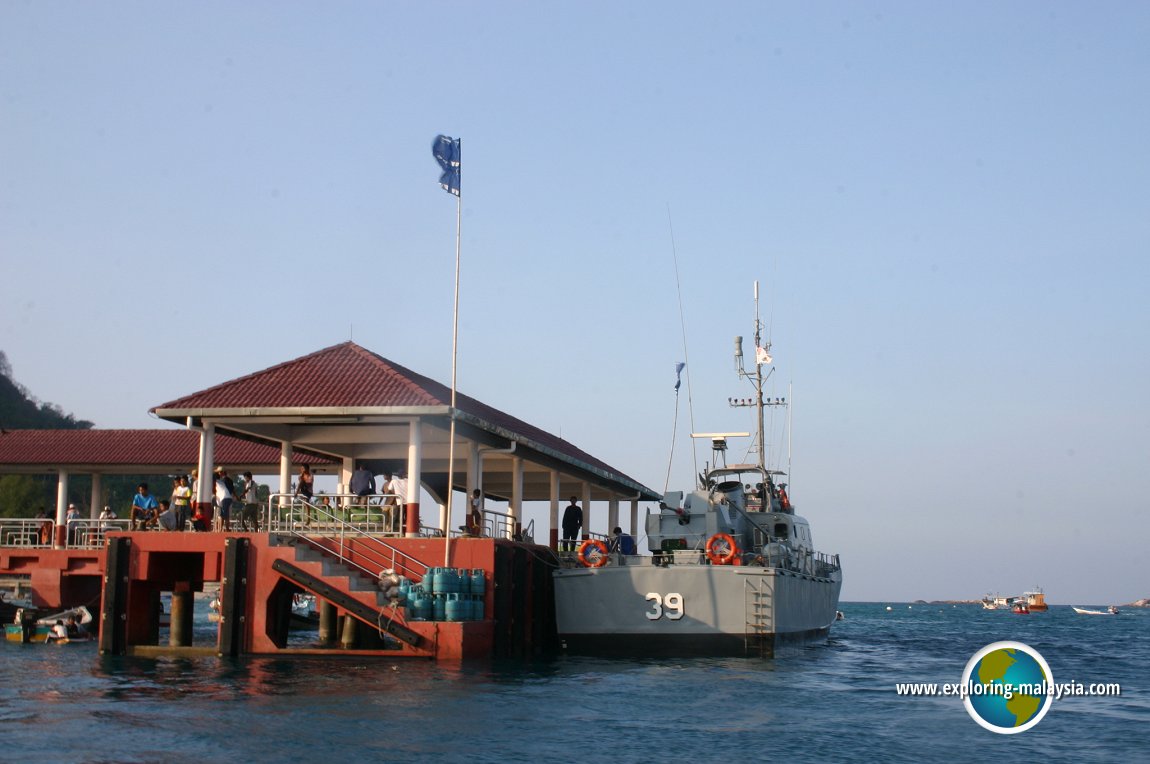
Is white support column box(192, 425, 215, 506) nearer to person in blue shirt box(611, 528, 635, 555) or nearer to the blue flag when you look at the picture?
the blue flag

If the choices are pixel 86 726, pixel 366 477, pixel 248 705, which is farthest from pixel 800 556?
pixel 86 726

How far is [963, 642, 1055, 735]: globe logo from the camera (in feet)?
59.3

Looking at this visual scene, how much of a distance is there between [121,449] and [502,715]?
2947 centimetres

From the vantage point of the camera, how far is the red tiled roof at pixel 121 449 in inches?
1654

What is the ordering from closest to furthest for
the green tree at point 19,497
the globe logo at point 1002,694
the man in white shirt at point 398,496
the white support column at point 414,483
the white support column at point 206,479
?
the globe logo at point 1002,694, the white support column at point 414,483, the man in white shirt at point 398,496, the white support column at point 206,479, the green tree at point 19,497

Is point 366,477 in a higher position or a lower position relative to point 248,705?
higher

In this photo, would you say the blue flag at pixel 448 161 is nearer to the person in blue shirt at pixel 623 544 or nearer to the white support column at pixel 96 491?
the person in blue shirt at pixel 623 544

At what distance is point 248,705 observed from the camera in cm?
1775

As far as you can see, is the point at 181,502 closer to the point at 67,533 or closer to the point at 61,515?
the point at 67,533

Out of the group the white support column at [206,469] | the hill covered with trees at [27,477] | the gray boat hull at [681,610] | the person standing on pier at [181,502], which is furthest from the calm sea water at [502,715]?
the hill covered with trees at [27,477]

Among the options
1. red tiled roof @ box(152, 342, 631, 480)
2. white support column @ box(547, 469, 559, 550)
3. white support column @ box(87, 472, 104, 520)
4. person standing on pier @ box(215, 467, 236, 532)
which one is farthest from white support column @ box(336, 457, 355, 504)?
white support column @ box(87, 472, 104, 520)

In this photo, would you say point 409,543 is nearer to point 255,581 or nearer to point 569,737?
point 255,581

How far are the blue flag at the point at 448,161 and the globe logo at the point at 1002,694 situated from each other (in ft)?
48.8

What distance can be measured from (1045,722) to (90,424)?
125m
